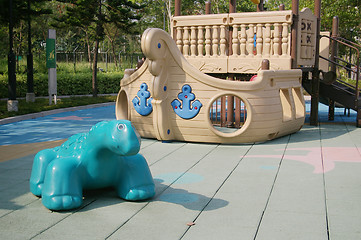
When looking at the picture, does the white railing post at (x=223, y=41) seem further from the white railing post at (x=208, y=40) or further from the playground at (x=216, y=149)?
the white railing post at (x=208, y=40)

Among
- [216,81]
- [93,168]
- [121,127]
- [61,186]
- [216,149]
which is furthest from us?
[216,81]

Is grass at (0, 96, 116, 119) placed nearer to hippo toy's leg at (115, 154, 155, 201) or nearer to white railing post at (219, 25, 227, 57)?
white railing post at (219, 25, 227, 57)

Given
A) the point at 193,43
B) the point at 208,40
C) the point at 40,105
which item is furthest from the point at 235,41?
the point at 40,105

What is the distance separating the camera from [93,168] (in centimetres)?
498

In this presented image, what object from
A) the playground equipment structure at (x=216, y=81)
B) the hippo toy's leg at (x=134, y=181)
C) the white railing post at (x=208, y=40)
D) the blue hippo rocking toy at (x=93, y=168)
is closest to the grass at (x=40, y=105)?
the playground equipment structure at (x=216, y=81)

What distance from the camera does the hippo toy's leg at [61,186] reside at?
15.4 feet

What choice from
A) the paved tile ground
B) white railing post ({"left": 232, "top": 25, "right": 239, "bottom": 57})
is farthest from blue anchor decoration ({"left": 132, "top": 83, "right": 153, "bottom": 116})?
white railing post ({"left": 232, "top": 25, "right": 239, "bottom": 57})

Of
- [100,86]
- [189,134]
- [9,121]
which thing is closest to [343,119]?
[189,134]

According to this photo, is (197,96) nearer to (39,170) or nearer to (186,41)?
(186,41)

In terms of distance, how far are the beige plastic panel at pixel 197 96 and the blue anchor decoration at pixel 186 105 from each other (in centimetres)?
7

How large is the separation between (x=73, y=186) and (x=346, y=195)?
10.5 feet

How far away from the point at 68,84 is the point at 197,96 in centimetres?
1260

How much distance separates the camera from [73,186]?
189 inches

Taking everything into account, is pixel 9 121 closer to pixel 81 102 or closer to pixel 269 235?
pixel 81 102
